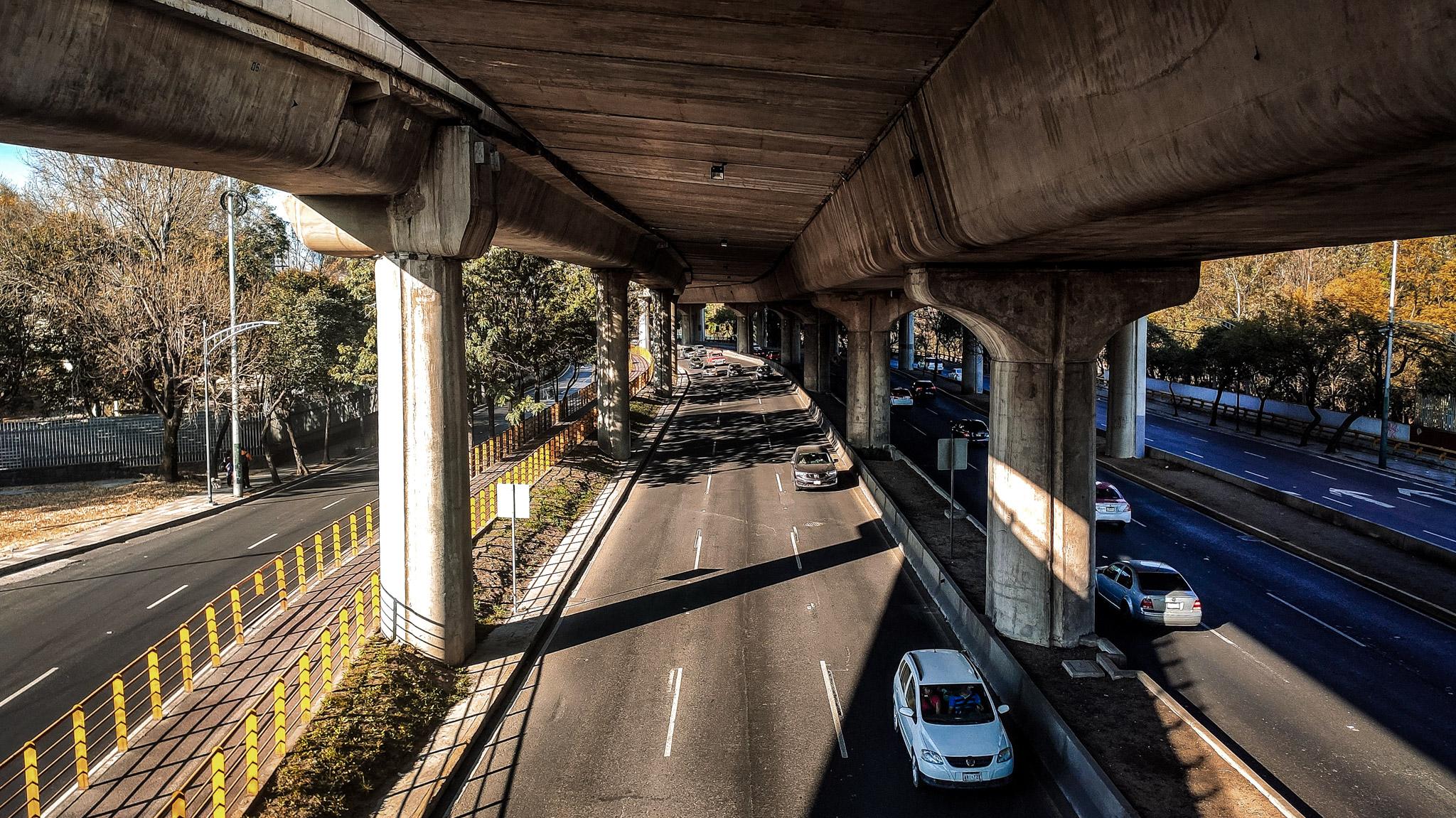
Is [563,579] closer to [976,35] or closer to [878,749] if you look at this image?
[878,749]

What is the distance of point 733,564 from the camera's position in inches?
881

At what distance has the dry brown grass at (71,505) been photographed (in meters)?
26.6

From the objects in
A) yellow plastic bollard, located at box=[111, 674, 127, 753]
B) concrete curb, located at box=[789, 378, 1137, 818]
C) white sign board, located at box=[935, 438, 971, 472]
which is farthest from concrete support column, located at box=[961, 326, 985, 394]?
yellow plastic bollard, located at box=[111, 674, 127, 753]

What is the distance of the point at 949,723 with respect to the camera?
40.0 ft

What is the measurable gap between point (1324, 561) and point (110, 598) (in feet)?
98.1

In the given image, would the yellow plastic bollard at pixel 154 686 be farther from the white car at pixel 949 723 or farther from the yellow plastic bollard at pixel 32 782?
the white car at pixel 949 723

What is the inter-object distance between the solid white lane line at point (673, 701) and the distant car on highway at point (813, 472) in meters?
17.1

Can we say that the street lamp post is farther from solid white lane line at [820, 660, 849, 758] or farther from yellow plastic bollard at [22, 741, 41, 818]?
solid white lane line at [820, 660, 849, 758]

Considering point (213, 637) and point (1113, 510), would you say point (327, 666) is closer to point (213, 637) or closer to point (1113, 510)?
point (213, 637)

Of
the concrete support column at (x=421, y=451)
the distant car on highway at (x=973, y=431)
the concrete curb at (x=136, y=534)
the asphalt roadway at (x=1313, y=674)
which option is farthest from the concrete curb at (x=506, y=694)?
the distant car on highway at (x=973, y=431)

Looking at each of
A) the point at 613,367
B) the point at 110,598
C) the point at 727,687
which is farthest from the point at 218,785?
the point at 613,367

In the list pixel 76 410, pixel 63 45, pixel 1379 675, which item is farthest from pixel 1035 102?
pixel 76 410

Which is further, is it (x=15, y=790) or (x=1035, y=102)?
(x=15, y=790)

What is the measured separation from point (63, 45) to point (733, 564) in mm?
17129
